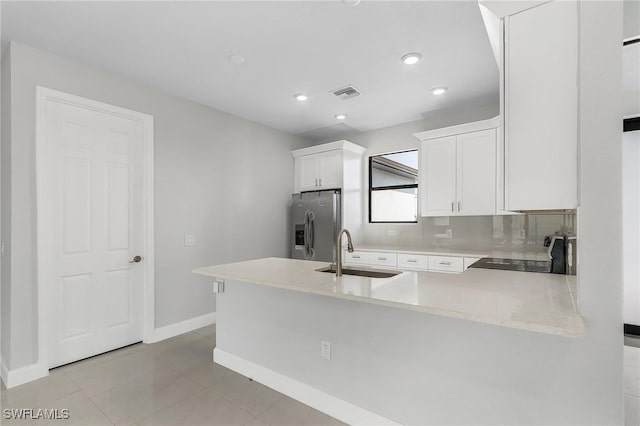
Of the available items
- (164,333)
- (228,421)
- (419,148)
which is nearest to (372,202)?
(419,148)

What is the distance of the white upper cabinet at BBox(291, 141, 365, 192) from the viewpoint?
4469 millimetres

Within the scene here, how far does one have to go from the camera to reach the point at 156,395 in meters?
2.26

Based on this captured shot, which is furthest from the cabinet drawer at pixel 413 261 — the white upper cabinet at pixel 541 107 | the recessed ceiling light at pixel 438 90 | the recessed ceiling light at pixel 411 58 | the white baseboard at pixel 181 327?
the white baseboard at pixel 181 327

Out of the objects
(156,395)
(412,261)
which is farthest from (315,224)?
(156,395)

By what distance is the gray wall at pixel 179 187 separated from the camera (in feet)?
8.04

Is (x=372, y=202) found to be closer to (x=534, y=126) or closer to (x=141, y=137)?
(x=141, y=137)

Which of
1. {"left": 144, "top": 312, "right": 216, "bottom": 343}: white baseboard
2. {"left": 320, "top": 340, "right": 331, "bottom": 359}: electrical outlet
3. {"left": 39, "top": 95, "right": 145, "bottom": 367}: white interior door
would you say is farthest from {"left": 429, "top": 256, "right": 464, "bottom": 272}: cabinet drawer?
{"left": 39, "top": 95, "right": 145, "bottom": 367}: white interior door

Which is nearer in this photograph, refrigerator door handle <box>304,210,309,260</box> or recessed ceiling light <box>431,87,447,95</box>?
recessed ceiling light <box>431,87,447,95</box>

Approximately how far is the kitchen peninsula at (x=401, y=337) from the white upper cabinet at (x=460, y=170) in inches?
66.4

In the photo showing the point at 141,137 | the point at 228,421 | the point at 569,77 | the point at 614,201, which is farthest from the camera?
the point at 141,137

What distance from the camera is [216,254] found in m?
3.91

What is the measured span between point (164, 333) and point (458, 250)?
3509mm

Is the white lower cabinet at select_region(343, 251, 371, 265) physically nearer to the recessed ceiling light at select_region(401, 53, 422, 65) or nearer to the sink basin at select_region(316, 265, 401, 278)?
the sink basin at select_region(316, 265, 401, 278)

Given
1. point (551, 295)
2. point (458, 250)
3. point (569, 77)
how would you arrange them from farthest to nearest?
point (458, 250), point (551, 295), point (569, 77)
